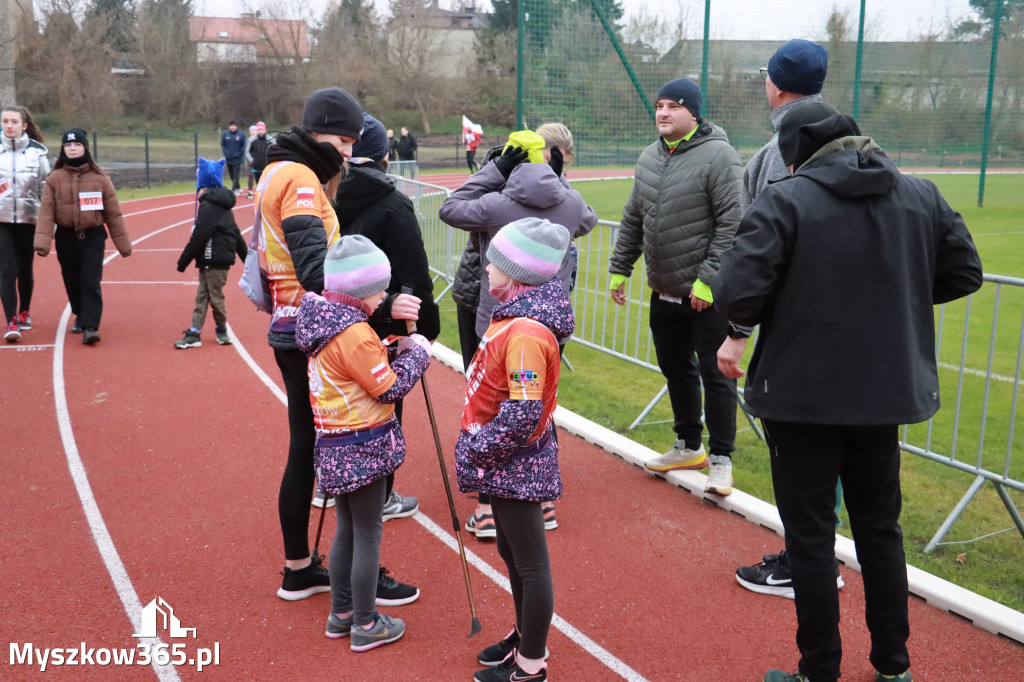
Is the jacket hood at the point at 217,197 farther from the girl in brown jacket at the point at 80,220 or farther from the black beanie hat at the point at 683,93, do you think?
the black beanie hat at the point at 683,93

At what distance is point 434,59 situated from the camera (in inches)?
2324

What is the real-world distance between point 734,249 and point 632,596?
190 centimetres

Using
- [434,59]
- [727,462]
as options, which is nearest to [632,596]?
[727,462]

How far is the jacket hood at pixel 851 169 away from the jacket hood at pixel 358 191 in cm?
196

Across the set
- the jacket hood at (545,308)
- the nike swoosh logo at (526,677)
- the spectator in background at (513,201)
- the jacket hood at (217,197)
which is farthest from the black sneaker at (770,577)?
the jacket hood at (217,197)

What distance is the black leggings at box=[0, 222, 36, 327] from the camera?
908 cm

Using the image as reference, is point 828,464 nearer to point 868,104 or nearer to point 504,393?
point 504,393

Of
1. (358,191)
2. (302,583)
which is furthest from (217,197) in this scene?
(302,583)

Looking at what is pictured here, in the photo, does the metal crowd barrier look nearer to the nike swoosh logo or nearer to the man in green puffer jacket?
the man in green puffer jacket

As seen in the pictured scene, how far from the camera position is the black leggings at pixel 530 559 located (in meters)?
3.35

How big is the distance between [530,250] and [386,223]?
119 cm

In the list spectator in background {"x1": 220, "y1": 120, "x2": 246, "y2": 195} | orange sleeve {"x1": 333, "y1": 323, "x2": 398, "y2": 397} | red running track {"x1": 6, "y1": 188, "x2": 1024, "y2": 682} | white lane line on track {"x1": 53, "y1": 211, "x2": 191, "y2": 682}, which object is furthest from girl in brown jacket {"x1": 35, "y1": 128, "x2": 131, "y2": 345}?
spectator in background {"x1": 220, "y1": 120, "x2": 246, "y2": 195}

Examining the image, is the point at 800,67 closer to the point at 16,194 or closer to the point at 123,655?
the point at 123,655

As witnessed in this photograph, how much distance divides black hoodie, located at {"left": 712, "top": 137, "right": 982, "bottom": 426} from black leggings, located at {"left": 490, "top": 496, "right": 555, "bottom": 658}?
37.4 inches
